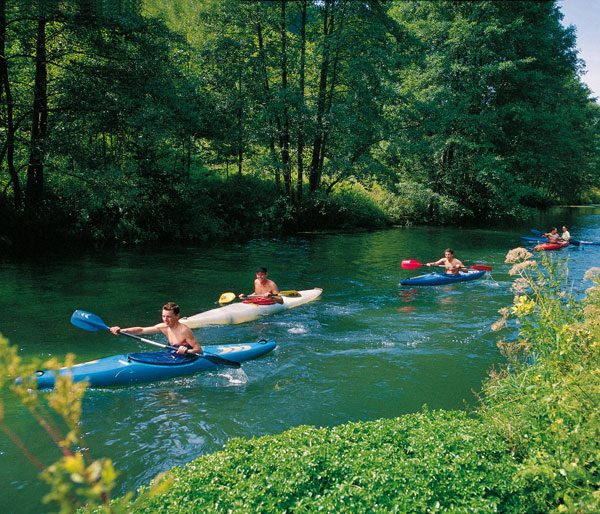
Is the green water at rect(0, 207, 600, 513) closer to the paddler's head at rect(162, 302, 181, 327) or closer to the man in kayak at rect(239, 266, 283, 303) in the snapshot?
the man in kayak at rect(239, 266, 283, 303)

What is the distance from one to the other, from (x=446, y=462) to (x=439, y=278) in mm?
8978

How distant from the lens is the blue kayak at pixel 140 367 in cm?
594

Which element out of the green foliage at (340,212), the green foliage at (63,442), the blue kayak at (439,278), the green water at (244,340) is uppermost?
the green foliage at (340,212)

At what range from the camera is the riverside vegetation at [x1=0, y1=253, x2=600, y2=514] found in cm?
305

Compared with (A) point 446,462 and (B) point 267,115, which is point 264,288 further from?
(B) point 267,115

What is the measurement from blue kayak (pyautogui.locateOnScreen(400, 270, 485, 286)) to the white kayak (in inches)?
117

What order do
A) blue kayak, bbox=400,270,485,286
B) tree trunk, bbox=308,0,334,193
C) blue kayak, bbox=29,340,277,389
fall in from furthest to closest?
tree trunk, bbox=308,0,334,193 < blue kayak, bbox=400,270,485,286 < blue kayak, bbox=29,340,277,389

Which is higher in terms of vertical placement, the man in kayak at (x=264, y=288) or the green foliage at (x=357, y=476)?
the man in kayak at (x=264, y=288)

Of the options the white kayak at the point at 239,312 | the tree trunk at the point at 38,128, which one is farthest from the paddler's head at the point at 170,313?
the tree trunk at the point at 38,128

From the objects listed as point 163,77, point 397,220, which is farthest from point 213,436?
point 397,220

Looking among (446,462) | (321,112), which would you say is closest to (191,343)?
(446,462)

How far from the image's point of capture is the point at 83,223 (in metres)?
15.4

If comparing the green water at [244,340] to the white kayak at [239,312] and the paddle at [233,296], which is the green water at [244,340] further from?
the paddle at [233,296]

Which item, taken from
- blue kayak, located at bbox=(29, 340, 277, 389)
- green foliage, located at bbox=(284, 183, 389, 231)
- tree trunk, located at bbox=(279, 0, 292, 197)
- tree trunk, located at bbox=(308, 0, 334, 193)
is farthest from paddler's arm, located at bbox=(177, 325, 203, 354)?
tree trunk, located at bbox=(308, 0, 334, 193)
